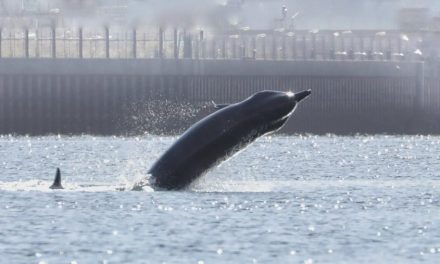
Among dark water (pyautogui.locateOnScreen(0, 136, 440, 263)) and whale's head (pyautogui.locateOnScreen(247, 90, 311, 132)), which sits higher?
whale's head (pyautogui.locateOnScreen(247, 90, 311, 132))

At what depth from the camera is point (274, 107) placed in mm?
73688

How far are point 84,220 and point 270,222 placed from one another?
7.06 meters

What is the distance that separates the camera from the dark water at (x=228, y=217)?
61969mm

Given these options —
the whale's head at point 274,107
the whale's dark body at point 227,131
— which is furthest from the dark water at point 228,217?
the whale's head at point 274,107

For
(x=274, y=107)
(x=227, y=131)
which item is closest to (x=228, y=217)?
(x=227, y=131)

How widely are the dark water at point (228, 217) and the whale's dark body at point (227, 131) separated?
1912mm

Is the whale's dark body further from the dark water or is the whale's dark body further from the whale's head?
the dark water

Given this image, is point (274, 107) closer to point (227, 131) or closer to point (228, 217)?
point (227, 131)

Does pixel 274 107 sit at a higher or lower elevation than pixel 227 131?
higher

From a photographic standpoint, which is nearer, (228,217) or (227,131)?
(228,217)

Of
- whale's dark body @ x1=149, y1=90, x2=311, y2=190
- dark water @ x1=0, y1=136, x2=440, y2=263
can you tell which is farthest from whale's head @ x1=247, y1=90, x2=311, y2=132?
dark water @ x1=0, y1=136, x2=440, y2=263

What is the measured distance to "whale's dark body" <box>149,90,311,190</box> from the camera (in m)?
73.8

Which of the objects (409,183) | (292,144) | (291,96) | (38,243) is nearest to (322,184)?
(409,183)

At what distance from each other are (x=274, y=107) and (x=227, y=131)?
6.95 feet
